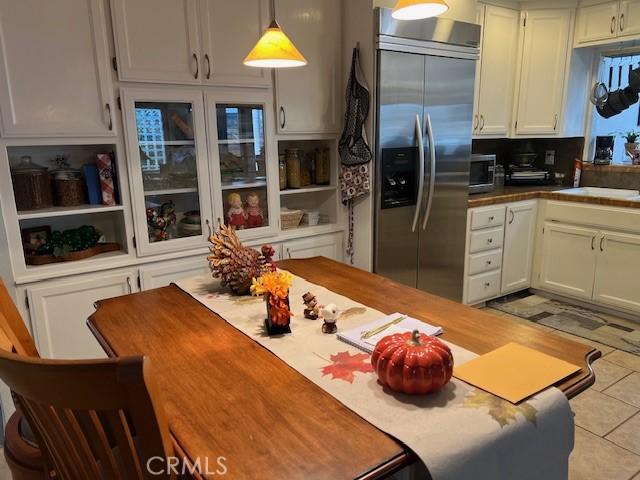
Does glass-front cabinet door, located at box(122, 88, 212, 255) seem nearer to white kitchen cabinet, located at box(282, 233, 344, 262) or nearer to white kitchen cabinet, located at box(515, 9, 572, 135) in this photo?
white kitchen cabinet, located at box(282, 233, 344, 262)

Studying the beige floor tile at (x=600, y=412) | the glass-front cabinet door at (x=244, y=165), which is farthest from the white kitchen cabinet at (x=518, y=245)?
the glass-front cabinet door at (x=244, y=165)

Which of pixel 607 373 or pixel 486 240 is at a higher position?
pixel 486 240

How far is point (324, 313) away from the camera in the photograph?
4.60ft

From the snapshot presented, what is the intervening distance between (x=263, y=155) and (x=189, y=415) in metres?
2.04

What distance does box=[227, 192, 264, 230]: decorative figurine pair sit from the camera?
2.79m

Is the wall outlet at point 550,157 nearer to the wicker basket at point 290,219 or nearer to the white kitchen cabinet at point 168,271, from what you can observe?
the wicker basket at point 290,219

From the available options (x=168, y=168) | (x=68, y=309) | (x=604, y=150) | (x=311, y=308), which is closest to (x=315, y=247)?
(x=168, y=168)

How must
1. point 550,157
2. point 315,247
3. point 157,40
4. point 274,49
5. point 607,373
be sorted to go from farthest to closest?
point 550,157 → point 315,247 → point 607,373 → point 157,40 → point 274,49

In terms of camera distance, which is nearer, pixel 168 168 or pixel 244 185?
pixel 168 168

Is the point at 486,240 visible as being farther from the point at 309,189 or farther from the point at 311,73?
the point at 311,73

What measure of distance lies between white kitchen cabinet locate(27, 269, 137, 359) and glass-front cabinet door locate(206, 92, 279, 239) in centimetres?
70

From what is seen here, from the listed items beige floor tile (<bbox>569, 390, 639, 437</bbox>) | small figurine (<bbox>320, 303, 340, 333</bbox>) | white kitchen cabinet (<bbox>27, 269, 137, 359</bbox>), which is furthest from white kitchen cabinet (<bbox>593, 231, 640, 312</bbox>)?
white kitchen cabinet (<bbox>27, 269, 137, 359</bbox>)

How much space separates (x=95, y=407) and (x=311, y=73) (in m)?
2.53

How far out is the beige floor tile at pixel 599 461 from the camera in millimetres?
1945
